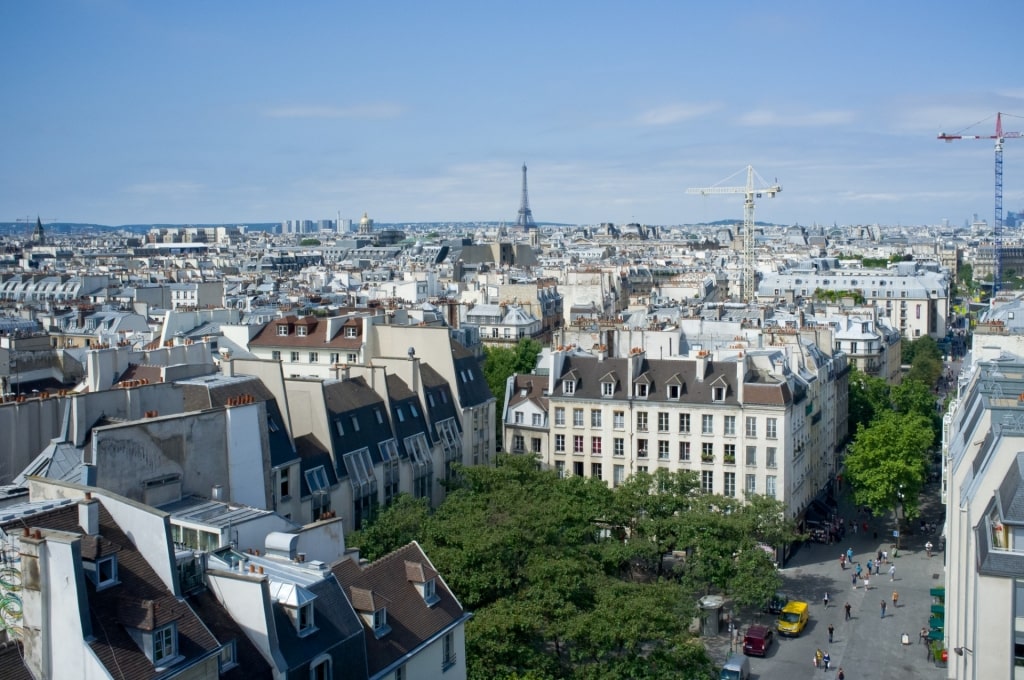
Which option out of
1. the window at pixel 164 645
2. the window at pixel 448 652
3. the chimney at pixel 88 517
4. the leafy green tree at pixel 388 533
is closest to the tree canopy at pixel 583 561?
the leafy green tree at pixel 388 533

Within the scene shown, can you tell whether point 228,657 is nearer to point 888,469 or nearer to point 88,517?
point 88,517

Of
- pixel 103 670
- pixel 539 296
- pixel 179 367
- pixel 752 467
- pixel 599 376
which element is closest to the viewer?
pixel 103 670

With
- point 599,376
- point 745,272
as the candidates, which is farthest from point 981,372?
point 745,272

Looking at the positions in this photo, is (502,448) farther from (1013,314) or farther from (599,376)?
(1013,314)

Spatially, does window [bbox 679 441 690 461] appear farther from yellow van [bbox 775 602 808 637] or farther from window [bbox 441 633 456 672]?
window [bbox 441 633 456 672]

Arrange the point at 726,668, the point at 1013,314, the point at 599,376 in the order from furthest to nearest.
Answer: the point at 1013,314 → the point at 599,376 → the point at 726,668

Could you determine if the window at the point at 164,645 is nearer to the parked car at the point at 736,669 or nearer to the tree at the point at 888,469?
the parked car at the point at 736,669

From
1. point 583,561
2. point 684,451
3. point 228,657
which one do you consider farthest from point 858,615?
point 228,657
